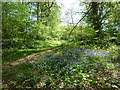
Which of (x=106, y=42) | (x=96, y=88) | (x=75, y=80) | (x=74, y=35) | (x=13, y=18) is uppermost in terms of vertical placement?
(x=13, y=18)

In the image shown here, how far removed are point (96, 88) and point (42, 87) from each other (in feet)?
5.60

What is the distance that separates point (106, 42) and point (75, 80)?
17.2 ft

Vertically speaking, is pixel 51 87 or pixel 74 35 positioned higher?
pixel 74 35

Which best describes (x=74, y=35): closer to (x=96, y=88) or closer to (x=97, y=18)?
(x=97, y=18)

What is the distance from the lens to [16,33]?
17.7ft

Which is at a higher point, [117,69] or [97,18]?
[97,18]

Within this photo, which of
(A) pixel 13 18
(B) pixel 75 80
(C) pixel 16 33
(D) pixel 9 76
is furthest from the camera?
(C) pixel 16 33

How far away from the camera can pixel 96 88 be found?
2.83m

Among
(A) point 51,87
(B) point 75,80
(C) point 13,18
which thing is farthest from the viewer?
(C) point 13,18

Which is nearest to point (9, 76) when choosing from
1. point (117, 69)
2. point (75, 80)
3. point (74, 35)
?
point (75, 80)

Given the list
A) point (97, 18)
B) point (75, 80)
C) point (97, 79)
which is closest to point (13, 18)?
point (75, 80)

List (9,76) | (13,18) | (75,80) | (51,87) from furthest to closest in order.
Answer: (13,18)
(9,76)
(75,80)
(51,87)

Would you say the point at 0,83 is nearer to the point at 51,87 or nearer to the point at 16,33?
the point at 51,87

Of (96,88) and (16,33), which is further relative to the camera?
(16,33)
